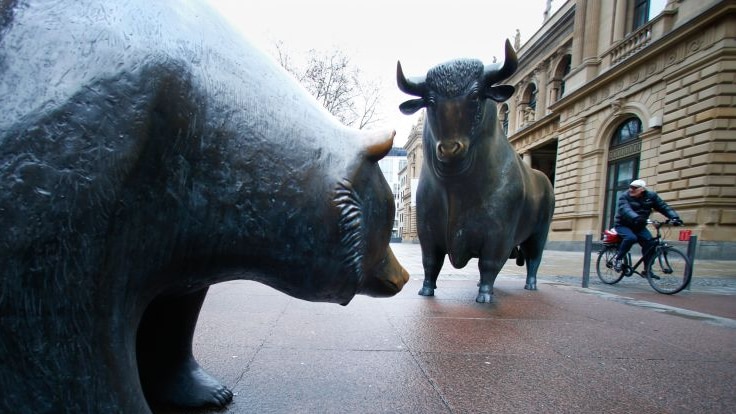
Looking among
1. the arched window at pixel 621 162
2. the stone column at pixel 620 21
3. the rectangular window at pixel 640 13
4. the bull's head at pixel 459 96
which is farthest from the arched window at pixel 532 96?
the bull's head at pixel 459 96

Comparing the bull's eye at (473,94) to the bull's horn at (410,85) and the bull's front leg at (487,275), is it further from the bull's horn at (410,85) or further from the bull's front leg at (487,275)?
the bull's front leg at (487,275)

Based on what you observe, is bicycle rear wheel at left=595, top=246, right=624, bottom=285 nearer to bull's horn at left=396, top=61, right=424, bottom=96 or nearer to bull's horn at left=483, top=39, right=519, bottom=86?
bull's horn at left=483, top=39, right=519, bottom=86

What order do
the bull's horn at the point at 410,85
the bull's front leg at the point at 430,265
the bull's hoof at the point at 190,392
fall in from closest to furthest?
the bull's hoof at the point at 190,392 < the bull's horn at the point at 410,85 < the bull's front leg at the point at 430,265

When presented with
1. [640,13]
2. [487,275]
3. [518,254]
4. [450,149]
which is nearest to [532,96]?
[640,13]

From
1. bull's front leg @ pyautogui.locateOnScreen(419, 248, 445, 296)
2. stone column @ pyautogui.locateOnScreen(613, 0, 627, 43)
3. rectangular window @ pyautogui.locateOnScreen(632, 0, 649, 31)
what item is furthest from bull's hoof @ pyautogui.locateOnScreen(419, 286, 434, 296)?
stone column @ pyautogui.locateOnScreen(613, 0, 627, 43)

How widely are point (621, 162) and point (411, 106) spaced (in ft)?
63.5

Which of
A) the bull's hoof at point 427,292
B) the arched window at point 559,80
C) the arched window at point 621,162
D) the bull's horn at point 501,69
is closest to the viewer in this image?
the bull's horn at point 501,69

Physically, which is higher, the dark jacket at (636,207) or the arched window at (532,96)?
the arched window at (532,96)

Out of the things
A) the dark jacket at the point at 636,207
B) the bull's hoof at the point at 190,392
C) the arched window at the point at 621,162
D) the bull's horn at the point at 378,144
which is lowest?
the bull's hoof at the point at 190,392

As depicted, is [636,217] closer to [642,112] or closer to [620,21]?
[642,112]

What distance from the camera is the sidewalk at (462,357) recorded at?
5.33ft

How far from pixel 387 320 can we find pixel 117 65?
106 inches

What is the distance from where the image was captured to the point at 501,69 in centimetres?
320

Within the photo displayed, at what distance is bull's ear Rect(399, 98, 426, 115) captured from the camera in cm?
354
